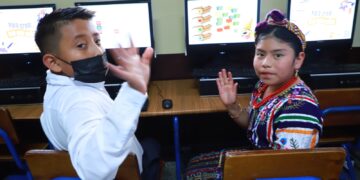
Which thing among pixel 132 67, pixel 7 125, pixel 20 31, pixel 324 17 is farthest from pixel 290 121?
pixel 20 31

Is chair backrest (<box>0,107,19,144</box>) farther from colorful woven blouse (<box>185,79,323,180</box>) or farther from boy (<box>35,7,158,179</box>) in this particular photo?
colorful woven blouse (<box>185,79,323,180</box>)

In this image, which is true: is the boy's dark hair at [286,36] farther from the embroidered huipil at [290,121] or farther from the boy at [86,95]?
the boy at [86,95]

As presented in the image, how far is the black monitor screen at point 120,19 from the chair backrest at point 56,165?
3.39 feet

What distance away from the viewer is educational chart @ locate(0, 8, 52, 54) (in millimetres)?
1756

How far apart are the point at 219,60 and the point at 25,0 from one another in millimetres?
1431

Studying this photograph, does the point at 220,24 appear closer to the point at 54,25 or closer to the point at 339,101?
A: the point at 339,101

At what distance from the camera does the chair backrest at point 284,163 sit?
792 mm

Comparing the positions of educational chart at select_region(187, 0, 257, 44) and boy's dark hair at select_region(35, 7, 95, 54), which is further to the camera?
educational chart at select_region(187, 0, 257, 44)

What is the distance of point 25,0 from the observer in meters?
1.92

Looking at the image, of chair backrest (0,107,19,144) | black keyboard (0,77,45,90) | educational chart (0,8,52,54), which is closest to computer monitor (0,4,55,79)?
educational chart (0,8,52,54)

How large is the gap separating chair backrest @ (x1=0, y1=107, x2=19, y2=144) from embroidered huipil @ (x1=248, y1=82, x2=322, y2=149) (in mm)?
1230

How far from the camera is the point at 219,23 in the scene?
1793 mm

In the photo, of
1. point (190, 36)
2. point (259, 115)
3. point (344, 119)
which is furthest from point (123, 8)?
point (344, 119)

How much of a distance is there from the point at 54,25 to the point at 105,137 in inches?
18.2
